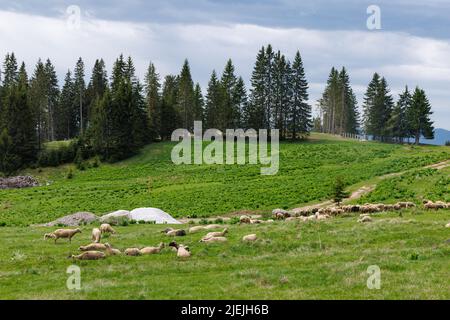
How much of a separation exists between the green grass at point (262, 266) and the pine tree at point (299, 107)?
77705mm

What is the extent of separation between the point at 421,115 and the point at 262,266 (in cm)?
9564

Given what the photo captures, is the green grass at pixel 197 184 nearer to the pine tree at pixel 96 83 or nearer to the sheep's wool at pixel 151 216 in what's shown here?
the sheep's wool at pixel 151 216

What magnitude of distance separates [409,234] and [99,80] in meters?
110

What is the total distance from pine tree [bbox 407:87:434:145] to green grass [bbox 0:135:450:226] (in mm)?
19526

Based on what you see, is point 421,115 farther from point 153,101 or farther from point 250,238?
point 250,238

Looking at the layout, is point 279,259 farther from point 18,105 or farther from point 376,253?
point 18,105

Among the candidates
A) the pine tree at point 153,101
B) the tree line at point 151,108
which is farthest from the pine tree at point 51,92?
the pine tree at point 153,101

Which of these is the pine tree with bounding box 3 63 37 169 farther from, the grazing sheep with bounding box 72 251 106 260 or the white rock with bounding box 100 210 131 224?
the grazing sheep with bounding box 72 251 106 260

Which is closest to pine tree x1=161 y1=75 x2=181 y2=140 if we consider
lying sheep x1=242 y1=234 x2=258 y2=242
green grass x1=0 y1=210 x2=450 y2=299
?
green grass x1=0 y1=210 x2=450 y2=299

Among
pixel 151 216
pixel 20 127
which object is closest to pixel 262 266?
pixel 151 216

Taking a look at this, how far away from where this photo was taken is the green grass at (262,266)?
487 inches

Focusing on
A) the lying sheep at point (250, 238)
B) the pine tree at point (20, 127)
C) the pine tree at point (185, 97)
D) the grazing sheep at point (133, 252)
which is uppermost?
the pine tree at point (185, 97)

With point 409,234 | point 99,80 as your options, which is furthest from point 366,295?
point 99,80
